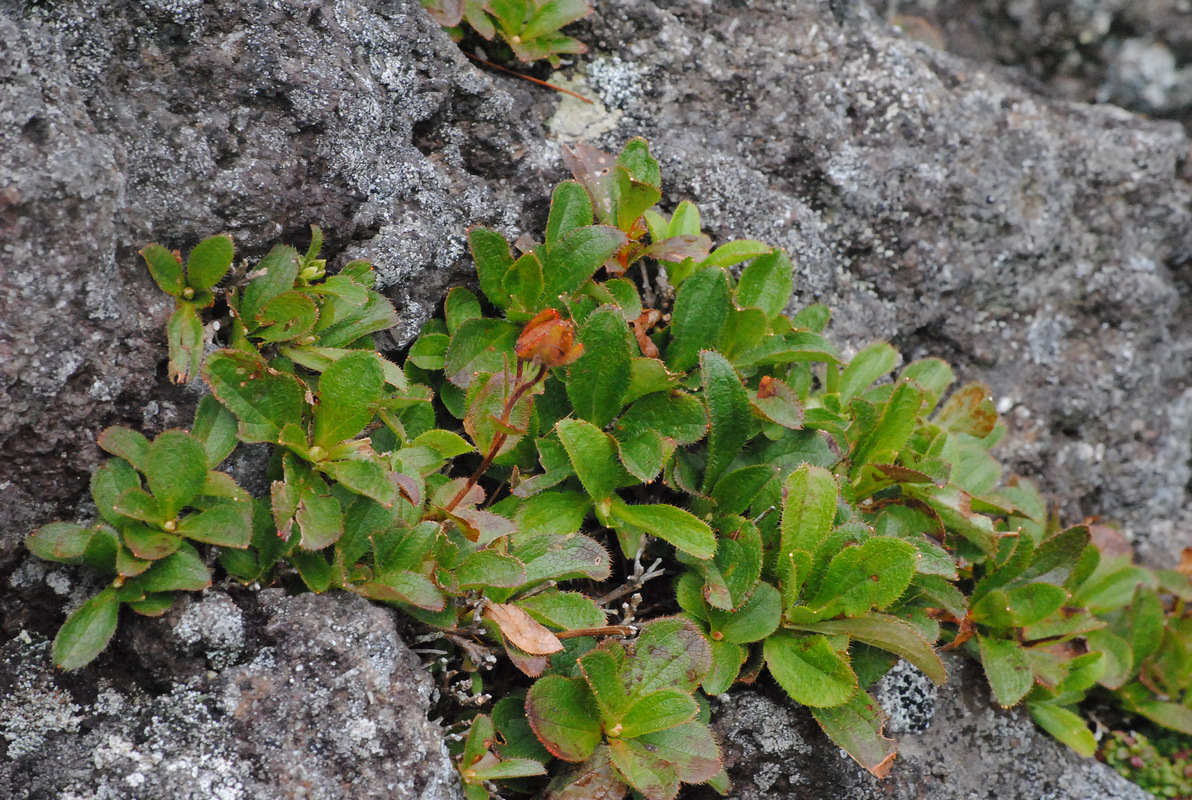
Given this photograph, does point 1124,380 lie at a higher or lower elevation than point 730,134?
lower

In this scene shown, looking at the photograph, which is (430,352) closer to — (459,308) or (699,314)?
(459,308)

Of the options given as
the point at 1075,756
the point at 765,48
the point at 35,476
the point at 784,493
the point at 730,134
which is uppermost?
the point at 765,48

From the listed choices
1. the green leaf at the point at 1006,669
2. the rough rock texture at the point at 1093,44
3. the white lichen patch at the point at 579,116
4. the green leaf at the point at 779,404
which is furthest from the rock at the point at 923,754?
the rough rock texture at the point at 1093,44

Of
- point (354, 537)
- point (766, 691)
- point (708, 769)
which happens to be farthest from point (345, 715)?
point (766, 691)

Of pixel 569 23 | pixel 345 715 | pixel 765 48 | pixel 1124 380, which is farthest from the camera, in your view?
pixel 1124 380

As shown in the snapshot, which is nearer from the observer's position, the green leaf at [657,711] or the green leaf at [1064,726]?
the green leaf at [657,711]

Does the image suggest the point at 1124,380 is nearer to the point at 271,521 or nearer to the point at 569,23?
the point at 569,23

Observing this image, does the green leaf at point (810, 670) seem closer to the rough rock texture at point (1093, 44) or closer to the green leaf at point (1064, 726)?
the green leaf at point (1064, 726)
